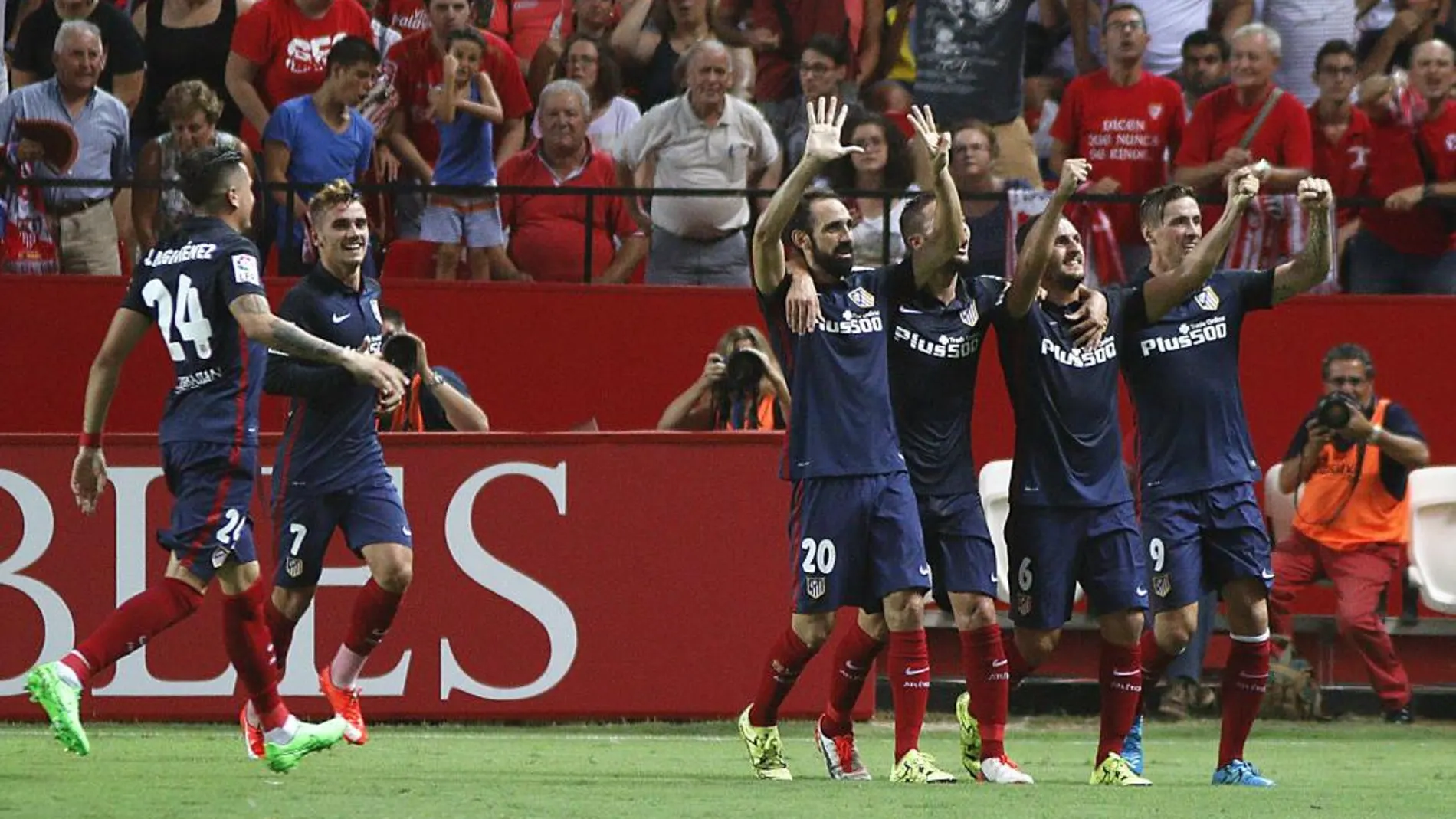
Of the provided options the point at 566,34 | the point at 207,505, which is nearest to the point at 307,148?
the point at 566,34

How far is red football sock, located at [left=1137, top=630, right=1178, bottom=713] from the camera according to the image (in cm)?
988

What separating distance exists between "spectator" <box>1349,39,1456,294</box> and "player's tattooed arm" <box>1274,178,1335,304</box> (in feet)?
17.2

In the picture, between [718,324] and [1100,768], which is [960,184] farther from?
[1100,768]

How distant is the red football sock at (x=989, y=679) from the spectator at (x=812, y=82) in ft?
19.7

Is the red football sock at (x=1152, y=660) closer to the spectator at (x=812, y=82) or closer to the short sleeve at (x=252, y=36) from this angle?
the spectator at (x=812, y=82)

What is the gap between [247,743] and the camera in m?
10.0

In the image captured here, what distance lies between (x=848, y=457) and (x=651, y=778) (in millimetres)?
1521

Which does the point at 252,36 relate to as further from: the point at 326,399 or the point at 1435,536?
the point at 1435,536

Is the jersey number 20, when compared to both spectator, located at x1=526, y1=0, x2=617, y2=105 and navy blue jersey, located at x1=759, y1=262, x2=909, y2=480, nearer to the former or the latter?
navy blue jersey, located at x1=759, y1=262, x2=909, y2=480

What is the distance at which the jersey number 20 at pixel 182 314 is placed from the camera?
899cm

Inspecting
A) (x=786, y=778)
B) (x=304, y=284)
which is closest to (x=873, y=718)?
(x=786, y=778)

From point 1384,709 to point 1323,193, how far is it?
17.1 feet

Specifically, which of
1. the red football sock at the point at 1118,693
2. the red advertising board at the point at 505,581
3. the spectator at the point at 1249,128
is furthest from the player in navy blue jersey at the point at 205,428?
the spectator at the point at 1249,128

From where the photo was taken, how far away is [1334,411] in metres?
12.8
